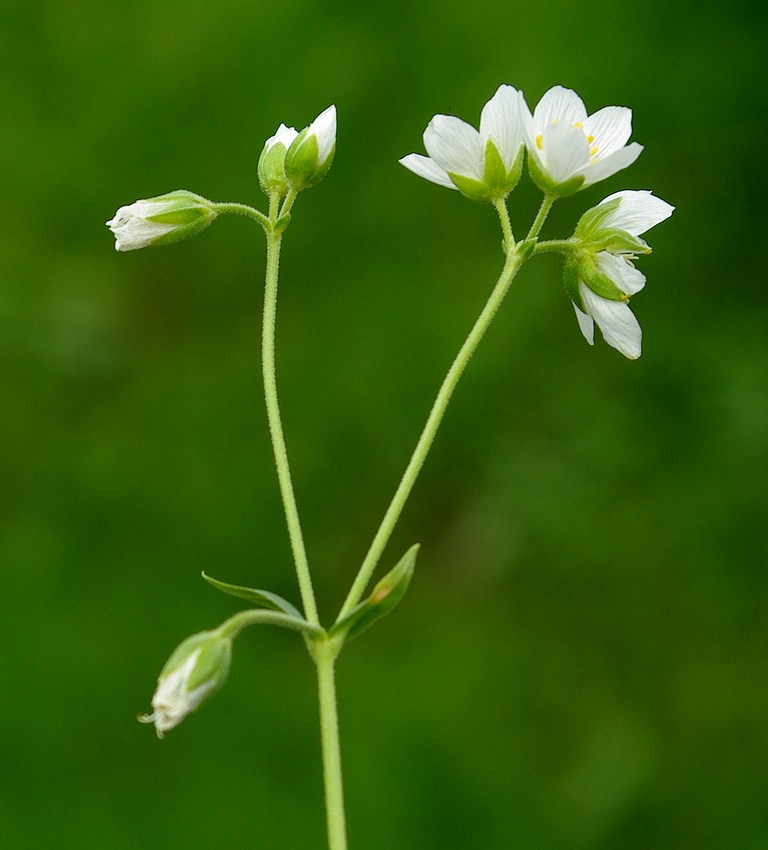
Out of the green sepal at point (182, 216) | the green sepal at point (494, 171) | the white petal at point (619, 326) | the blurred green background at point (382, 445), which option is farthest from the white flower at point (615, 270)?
the blurred green background at point (382, 445)

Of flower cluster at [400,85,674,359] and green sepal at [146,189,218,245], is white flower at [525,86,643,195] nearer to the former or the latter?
flower cluster at [400,85,674,359]

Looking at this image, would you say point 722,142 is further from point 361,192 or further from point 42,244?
point 42,244

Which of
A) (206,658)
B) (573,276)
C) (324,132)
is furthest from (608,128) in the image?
(206,658)

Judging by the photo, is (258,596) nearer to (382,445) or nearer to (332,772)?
(332,772)

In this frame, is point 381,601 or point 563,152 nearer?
point 381,601

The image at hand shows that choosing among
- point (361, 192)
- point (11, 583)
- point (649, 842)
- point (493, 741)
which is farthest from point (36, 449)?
point (649, 842)

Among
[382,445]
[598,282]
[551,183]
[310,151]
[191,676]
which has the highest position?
[310,151]

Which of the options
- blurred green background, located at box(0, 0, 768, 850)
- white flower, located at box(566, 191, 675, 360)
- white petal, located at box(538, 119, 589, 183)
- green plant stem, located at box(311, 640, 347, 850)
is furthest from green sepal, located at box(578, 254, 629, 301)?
blurred green background, located at box(0, 0, 768, 850)
